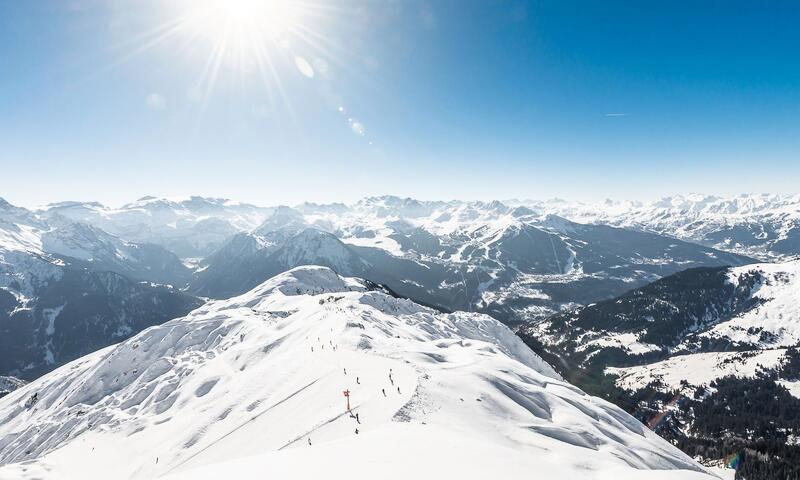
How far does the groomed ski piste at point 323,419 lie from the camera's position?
28125 millimetres

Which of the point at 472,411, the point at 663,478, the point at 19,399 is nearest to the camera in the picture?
the point at 663,478

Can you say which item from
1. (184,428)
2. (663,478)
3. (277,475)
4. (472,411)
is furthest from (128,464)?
A: (663,478)

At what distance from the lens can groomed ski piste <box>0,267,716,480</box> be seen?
28.1 metres

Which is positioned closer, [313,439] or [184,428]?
[313,439]

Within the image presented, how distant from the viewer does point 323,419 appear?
153 ft

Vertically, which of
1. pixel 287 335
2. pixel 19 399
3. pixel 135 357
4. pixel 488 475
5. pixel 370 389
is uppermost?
pixel 488 475

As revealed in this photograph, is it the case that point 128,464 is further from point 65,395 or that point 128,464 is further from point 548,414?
point 65,395

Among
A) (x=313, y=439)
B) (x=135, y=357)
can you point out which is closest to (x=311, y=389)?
(x=313, y=439)

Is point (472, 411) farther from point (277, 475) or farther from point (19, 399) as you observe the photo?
point (19, 399)

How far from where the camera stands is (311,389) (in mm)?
63062

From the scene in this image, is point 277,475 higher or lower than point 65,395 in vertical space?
higher

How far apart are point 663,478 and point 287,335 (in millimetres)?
113609

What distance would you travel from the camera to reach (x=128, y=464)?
72.5 m

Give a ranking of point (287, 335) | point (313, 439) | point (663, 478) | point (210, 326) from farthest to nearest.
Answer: point (210, 326), point (287, 335), point (313, 439), point (663, 478)
